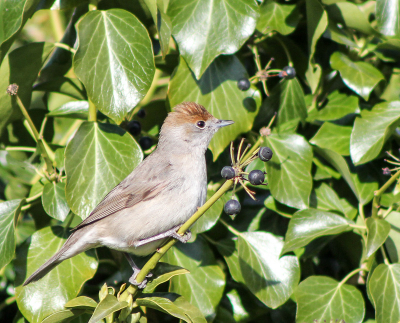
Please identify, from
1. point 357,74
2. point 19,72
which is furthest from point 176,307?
point 357,74

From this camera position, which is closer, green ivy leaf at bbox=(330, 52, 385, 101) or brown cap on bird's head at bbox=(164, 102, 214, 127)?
green ivy leaf at bbox=(330, 52, 385, 101)

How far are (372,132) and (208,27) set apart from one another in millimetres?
1362

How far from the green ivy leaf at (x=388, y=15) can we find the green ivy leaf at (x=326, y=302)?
187cm

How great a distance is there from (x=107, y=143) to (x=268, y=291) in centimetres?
151

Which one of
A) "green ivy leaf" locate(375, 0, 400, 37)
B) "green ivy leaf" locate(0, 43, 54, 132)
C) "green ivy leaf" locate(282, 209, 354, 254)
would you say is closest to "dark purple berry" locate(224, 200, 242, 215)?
"green ivy leaf" locate(282, 209, 354, 254)

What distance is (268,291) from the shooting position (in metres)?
2.85

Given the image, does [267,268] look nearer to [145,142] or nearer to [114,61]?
[145,142]

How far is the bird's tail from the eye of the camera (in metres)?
2.73

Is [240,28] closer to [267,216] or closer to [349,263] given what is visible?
[267,216]

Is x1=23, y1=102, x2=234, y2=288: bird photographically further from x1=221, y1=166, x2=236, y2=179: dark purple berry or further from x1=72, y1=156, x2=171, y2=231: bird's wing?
x1=221, y1=166, x2=236, y2=179: dark purple berry

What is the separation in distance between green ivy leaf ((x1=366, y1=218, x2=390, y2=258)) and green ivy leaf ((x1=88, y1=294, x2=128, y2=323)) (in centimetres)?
154

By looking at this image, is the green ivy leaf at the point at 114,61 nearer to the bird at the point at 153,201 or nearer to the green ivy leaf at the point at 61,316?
the bird at the point at 153,201

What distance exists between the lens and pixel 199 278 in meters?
2.99

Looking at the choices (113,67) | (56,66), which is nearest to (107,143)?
(113,67)
